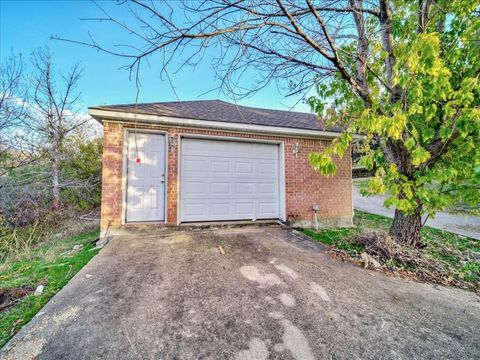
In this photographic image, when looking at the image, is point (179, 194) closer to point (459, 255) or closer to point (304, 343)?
point (304, 343)

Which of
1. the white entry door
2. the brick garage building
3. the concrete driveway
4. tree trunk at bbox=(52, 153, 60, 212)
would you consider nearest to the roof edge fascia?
the brick garage building

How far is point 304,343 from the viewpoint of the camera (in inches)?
67.8

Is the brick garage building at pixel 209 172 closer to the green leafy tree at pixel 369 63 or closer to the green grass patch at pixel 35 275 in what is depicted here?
the green grass patch at pixel 35 275

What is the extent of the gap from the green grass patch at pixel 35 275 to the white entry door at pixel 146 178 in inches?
46.3

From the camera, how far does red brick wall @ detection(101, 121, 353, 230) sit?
4645mm

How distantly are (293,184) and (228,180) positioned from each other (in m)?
1.89

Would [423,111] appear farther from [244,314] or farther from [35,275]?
[35,275]

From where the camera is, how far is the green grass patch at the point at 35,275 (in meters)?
2.04

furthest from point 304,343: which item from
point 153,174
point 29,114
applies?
point 29,114

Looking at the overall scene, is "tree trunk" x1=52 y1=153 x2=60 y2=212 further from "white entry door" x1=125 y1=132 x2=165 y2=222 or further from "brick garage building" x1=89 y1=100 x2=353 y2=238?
"white entry door" x1=125 y1=132 x2=165 y2=222

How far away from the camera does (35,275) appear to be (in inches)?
121

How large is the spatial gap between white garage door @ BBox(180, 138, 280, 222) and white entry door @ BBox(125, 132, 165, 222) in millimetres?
505

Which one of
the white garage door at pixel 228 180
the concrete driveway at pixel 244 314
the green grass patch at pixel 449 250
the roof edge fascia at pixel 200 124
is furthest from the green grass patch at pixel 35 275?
the green grass patch at pixel 449 250

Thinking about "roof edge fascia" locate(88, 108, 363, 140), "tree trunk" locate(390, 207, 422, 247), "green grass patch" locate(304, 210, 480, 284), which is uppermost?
"roof edge fascia" locate(88, 108, 363, 140)
